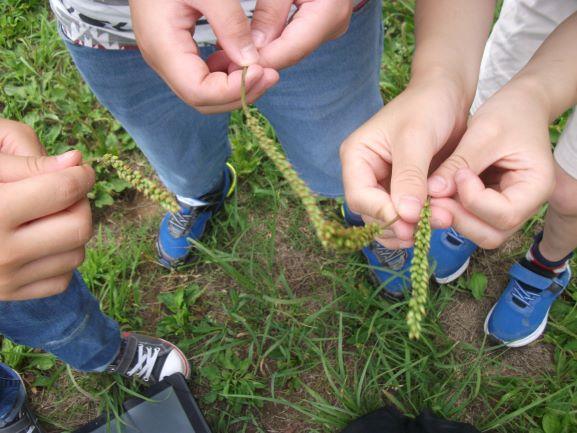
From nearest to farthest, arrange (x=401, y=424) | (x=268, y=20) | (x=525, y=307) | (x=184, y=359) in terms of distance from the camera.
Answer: (x=268, y=20) < (x=401, y=424) < (x=525, y=307) < (x=184, y=359)

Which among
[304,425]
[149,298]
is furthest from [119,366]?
[304,425]

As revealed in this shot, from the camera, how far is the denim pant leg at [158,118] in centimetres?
170

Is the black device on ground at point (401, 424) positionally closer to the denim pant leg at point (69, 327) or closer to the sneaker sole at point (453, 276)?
the sneaker sole at point (453, 276)

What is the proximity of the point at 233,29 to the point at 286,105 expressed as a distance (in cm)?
75

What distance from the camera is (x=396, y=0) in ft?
12.0

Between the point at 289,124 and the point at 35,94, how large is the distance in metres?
2.34

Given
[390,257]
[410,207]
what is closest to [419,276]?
[410,207]

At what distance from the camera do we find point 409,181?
1.25 metres

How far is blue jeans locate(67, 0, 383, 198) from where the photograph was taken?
5.69 feet

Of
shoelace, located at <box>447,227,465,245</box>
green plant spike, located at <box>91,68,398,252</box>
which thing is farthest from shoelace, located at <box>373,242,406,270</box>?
green plant spike, located at <box>91,68,398,252</box>

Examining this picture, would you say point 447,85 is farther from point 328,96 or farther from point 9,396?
point 9,396

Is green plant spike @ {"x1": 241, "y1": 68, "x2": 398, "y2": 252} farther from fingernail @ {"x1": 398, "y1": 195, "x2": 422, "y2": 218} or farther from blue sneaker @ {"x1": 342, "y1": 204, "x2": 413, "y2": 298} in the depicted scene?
blue sneaker @ {"x1": 342, "y1": 204, "x2": 413, "y2": 298}

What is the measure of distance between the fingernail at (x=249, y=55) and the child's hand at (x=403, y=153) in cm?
39

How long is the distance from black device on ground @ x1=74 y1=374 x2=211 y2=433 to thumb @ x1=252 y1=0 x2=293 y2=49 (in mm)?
1750
